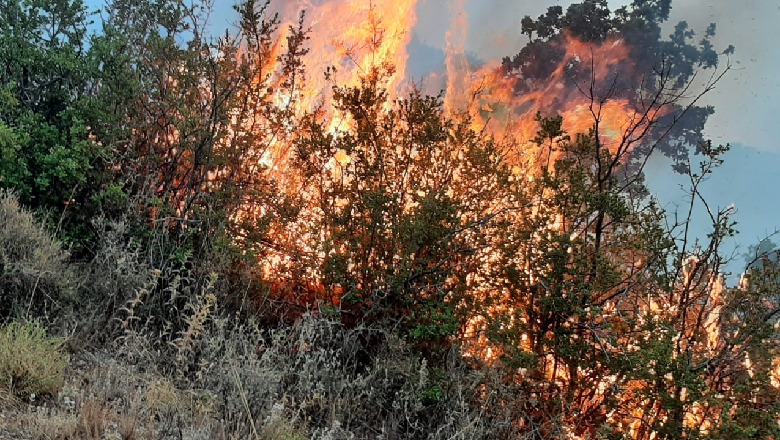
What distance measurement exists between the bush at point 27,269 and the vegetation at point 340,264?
0.7 inches

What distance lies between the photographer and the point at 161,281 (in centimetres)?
440

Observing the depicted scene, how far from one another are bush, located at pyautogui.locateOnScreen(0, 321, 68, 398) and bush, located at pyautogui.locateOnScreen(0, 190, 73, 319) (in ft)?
2.06

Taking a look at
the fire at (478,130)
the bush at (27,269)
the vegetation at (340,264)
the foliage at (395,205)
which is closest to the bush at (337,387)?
the vegetation at (340,264)

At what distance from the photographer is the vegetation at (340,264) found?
349 cm

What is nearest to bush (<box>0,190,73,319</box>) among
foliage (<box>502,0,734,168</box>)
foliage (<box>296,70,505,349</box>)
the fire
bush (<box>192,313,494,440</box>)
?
bush (<box>192,313,494,440</box>)

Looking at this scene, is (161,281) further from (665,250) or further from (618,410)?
(665,250)

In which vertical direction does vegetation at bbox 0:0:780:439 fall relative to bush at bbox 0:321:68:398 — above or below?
above

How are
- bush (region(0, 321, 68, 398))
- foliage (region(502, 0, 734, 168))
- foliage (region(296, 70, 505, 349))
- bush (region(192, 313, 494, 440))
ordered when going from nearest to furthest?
A: bush (region(0, 321, 68, 398)), bush (region(192, 313, 494, 440)), foliage (region(296, 70, 505, 349)), foliage (region(502, 0, 734, 168))

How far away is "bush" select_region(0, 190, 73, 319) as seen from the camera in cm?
354

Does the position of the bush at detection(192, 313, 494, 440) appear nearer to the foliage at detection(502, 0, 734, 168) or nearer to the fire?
the fire

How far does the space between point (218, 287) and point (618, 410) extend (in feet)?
11.1

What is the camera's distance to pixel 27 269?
3533 millimetres

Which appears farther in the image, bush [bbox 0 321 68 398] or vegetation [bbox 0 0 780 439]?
vegetation [bbox 0 0 780 439]

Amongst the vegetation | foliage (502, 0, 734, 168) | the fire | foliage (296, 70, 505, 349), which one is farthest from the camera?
foliage (502, 0, 734, 168)
